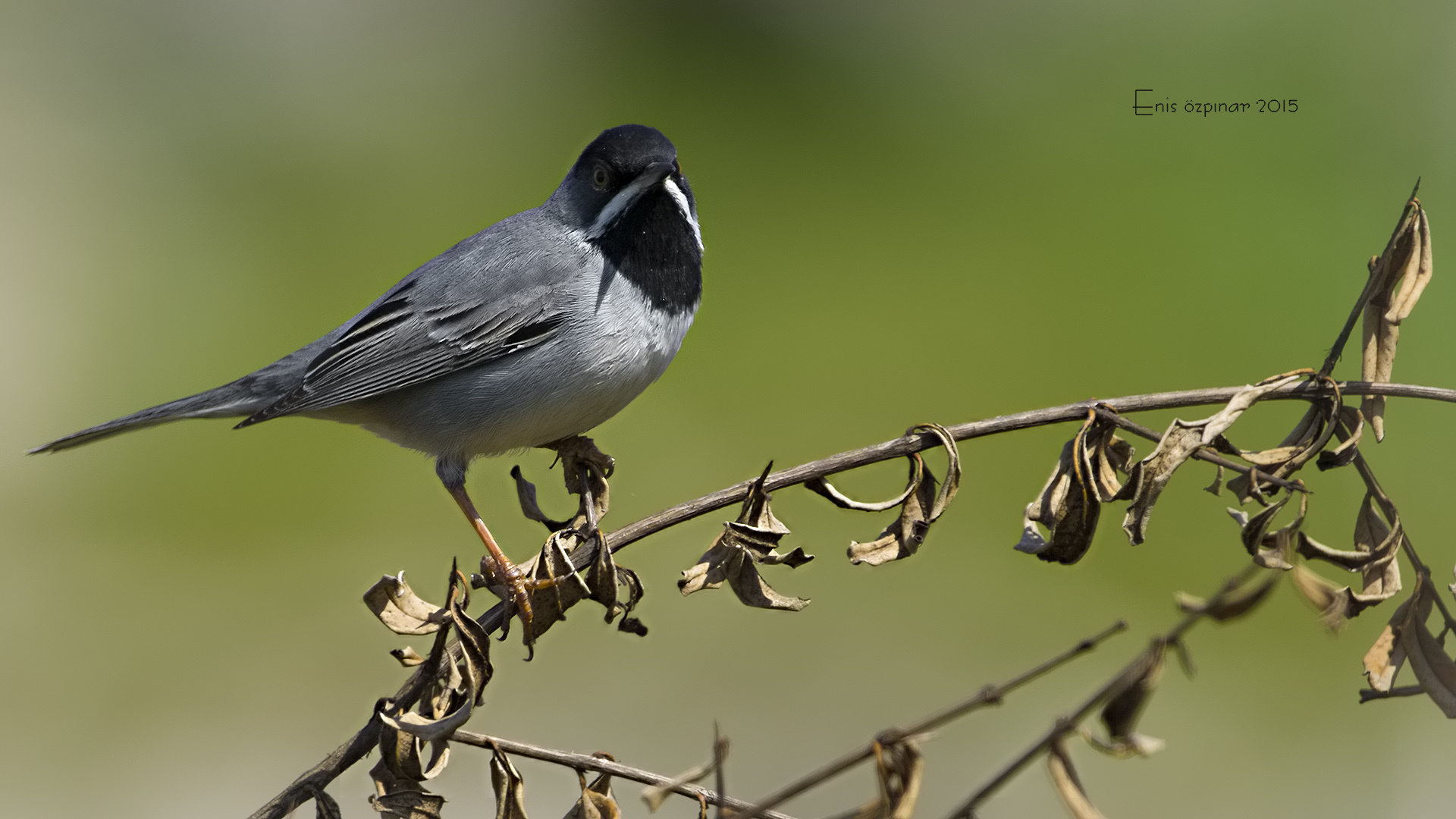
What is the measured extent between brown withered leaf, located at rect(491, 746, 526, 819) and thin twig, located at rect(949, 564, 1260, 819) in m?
0.86

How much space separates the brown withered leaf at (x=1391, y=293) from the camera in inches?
80.6

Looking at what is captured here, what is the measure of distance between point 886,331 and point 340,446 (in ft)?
13.2

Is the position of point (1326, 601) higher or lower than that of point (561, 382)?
lower

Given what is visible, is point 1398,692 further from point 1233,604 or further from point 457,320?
point 457,320

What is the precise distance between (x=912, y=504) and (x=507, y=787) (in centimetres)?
87

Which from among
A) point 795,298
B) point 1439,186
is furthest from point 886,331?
point 1439,186

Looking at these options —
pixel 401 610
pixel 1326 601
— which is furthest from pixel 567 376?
pixel 1326 601

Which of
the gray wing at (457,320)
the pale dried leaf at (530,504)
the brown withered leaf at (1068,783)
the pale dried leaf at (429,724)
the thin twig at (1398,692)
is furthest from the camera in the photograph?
the gray wing at (457,320)

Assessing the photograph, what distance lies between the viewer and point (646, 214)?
11.4ft

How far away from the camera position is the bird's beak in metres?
3.34

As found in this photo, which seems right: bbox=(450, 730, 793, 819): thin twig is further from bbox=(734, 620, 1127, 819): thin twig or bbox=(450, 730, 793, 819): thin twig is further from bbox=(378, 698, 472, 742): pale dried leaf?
bbox=(734, 620, 1127, 819): thin twig

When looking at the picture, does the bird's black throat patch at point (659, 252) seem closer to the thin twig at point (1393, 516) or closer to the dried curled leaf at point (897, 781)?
the thin twig at point (1393, 516)

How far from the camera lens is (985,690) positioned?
1.20m

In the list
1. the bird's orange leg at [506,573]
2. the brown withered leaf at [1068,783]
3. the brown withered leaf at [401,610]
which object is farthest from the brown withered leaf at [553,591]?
the brown withered leaf at [1068,783]
